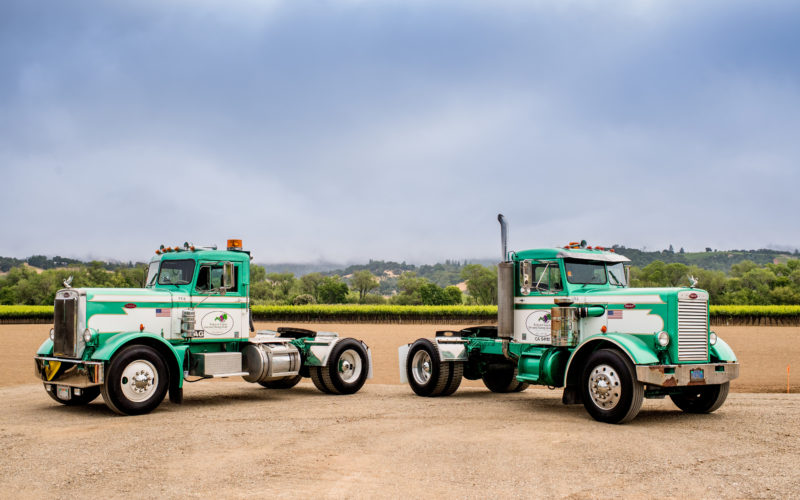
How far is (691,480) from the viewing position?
8.40 meters

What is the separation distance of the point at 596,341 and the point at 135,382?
347 inches

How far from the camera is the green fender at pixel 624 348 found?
1219 centimetres

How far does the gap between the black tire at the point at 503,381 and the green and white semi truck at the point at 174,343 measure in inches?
122

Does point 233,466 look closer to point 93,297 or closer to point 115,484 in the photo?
point 115,484

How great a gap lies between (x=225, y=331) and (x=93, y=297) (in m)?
2.98

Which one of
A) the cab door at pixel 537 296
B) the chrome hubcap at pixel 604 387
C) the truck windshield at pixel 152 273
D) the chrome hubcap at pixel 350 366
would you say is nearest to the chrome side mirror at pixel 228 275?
the truck windshield at pixel 152 273

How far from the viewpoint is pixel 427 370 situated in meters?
16.9

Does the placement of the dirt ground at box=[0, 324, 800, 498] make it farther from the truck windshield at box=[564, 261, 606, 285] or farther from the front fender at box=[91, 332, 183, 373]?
the truck windshield at box=[564, 261, 606, 285]

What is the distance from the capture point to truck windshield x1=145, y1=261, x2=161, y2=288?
1585 centimetres

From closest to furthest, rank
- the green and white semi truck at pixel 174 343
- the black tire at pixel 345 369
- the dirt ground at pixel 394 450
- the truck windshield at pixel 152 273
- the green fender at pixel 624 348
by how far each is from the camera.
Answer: the dirt ground at pixel 394 450 < the green fender at pixel 624 348 < the green and white semi truck at pixel 174 343 < the truck windshield at pixel 152 273 < the black tire at pixel 345 369

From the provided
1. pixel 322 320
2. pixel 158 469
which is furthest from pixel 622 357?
pixel 322 320

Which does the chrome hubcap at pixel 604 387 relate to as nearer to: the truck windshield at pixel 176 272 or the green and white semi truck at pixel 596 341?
the green and white semi truck at pixel 596 341

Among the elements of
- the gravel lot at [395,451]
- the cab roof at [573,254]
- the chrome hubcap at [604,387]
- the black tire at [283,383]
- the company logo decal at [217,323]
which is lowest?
the black tire at [283,383]

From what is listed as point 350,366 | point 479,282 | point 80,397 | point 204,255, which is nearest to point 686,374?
point 350,366
